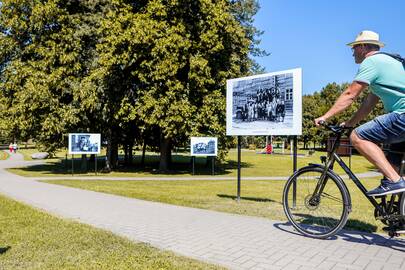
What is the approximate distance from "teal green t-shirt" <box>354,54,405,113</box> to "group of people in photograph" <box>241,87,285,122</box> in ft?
14.0

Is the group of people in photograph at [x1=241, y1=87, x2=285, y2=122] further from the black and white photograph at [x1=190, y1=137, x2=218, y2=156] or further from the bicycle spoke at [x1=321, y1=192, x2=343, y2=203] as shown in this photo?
the black and white photograph at [x1=190, y1=137, x2=218, y2=156]

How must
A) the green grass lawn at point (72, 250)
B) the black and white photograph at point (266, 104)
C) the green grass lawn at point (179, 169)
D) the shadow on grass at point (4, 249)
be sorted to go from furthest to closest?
the green grass lawn at point (179, 169) < the black and white photograph at point (266, 104) < the shadow on grass at point (4, 249) < the green grass lawn at point (72, 250)

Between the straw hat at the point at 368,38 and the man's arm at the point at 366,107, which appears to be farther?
the man's arm at the point at 366,107

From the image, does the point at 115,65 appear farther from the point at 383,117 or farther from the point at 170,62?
the point at 383,117

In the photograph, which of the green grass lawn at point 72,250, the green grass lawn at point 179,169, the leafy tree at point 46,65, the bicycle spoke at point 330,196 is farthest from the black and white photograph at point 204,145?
the bicycle spoke at point 330,196

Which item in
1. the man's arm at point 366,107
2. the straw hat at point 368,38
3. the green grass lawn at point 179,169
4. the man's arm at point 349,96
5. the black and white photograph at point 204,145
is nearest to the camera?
the man's arm at point 349,96

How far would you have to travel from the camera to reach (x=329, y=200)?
18.5 ft

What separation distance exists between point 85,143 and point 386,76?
18195 mm

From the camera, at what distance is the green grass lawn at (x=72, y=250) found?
4.54 m

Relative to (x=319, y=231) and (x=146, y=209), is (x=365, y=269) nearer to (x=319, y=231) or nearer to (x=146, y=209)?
(x=319, y=231)

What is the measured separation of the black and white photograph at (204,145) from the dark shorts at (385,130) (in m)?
17.1

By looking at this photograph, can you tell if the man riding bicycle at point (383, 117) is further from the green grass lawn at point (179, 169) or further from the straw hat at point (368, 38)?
the green grass lawn at point (179, 169)

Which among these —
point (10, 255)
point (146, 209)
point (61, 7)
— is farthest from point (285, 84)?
point (61, 7)

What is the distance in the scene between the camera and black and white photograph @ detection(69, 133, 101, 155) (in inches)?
827
